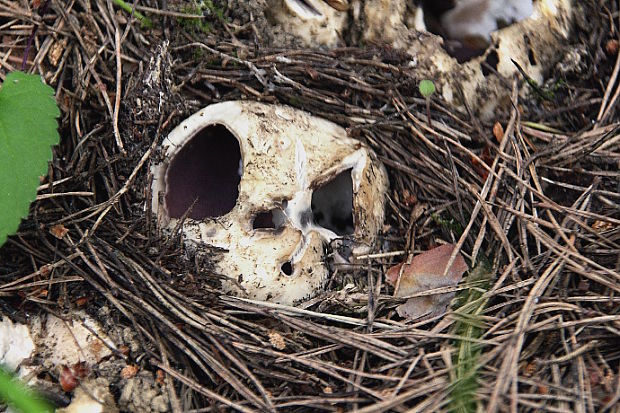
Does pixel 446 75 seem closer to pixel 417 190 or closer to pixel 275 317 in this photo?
pixel 417 190

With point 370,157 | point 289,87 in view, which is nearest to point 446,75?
point 370,157

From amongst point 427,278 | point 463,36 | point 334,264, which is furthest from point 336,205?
point 463,36

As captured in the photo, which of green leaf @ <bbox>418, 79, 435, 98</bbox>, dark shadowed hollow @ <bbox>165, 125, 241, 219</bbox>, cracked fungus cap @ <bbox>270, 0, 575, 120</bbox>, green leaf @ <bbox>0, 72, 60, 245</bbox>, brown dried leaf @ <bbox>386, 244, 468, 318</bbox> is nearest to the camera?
green leaf @ <bbox>0, 72, 60, 245</bbox>

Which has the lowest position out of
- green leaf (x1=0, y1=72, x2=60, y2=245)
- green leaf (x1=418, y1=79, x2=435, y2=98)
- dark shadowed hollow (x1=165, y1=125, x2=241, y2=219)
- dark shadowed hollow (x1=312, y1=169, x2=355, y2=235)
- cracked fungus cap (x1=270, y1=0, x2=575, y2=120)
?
dark shadowed hollow (x1=312, y1=169, x2=355, y2=235)

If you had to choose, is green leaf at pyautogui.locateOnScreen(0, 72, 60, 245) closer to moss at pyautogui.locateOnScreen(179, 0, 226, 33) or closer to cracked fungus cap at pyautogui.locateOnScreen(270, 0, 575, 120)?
moss at pyautogui.locateOnScreen(179, 0, 226, 33)

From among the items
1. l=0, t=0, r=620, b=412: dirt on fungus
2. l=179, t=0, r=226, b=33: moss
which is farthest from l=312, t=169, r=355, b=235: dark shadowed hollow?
l=179, t=0, r=226, b=33: moss
